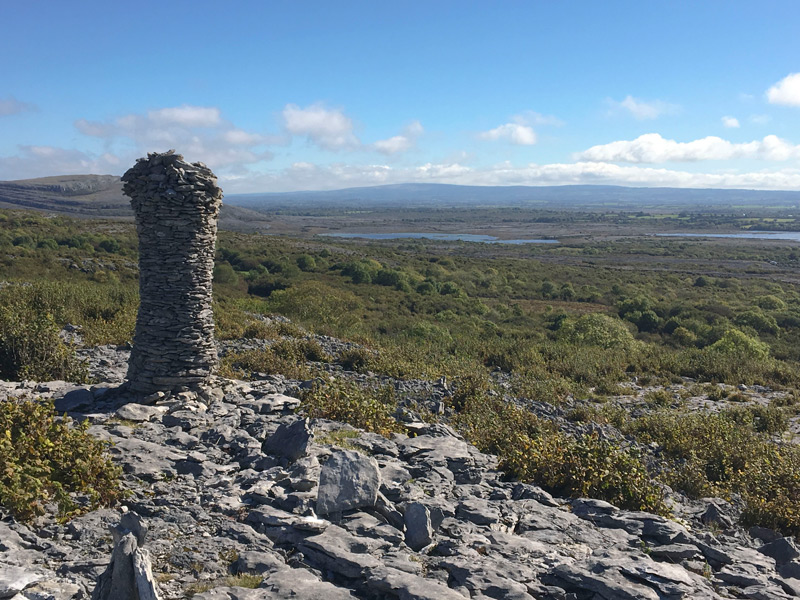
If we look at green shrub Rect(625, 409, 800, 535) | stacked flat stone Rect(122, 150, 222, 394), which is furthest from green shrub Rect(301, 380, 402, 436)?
green shrub Rect(625, 409, 800, 535)

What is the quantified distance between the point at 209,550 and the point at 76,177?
195926mm

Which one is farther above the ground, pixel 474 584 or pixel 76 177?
pixel 76 177

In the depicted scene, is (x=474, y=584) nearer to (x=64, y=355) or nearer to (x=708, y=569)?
(x=708, y=569)

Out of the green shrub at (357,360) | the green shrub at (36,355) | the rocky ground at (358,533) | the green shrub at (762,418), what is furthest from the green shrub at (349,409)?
the green shrub at (762,418)

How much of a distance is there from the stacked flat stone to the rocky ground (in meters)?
0.97

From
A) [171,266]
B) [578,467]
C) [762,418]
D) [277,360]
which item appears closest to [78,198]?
[277,360]

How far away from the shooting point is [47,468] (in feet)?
18.8

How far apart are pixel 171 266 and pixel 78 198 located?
150028mm

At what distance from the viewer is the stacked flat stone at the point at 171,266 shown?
9242 mm

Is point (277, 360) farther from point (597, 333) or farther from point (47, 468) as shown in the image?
point (597, 333)

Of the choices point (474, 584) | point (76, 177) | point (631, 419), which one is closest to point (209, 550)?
point (474, 584)

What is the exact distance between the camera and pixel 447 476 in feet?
25.2

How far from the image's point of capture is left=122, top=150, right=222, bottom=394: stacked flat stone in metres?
9.24

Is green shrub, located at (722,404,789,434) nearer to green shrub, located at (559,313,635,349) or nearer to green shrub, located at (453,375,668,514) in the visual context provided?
green shrub, located at (453,375,668,514)
